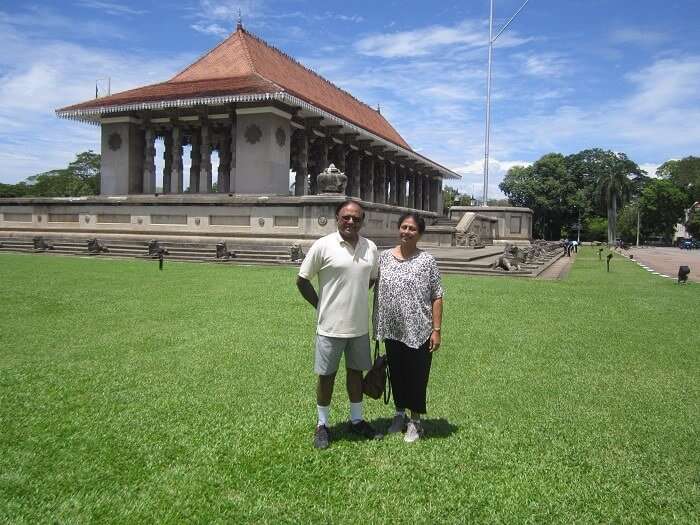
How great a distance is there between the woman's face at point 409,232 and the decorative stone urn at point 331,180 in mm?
16694

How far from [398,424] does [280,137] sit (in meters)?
24.4

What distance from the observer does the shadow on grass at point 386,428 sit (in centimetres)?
391

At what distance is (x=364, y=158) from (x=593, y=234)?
50.9 m

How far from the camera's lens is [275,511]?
2910 millimetres

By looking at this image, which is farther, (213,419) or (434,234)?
(434,234)

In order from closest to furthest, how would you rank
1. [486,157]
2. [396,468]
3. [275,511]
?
1. [275,511]
2. [396,468]
3. [486,157]

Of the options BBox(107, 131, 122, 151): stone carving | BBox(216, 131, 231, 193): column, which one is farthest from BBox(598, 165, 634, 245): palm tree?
BBox(107, 131, 122, 151): stone carving

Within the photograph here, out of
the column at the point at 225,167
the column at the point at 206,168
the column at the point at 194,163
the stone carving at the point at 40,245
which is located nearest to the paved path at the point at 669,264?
the column at the point at 206,168

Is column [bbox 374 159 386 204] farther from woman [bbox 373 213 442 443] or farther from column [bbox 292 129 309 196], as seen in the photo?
woman [bbox 373 213 442 443]

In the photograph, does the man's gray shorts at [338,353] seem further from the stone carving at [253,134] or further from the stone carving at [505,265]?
the stone carving at [253,134]

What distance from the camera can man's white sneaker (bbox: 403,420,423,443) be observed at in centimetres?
381

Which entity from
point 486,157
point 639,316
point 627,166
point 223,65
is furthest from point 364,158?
point 627,166

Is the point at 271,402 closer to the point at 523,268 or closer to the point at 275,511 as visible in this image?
the point at 275,511

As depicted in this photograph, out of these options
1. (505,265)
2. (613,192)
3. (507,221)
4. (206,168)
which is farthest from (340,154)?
(613,192)
